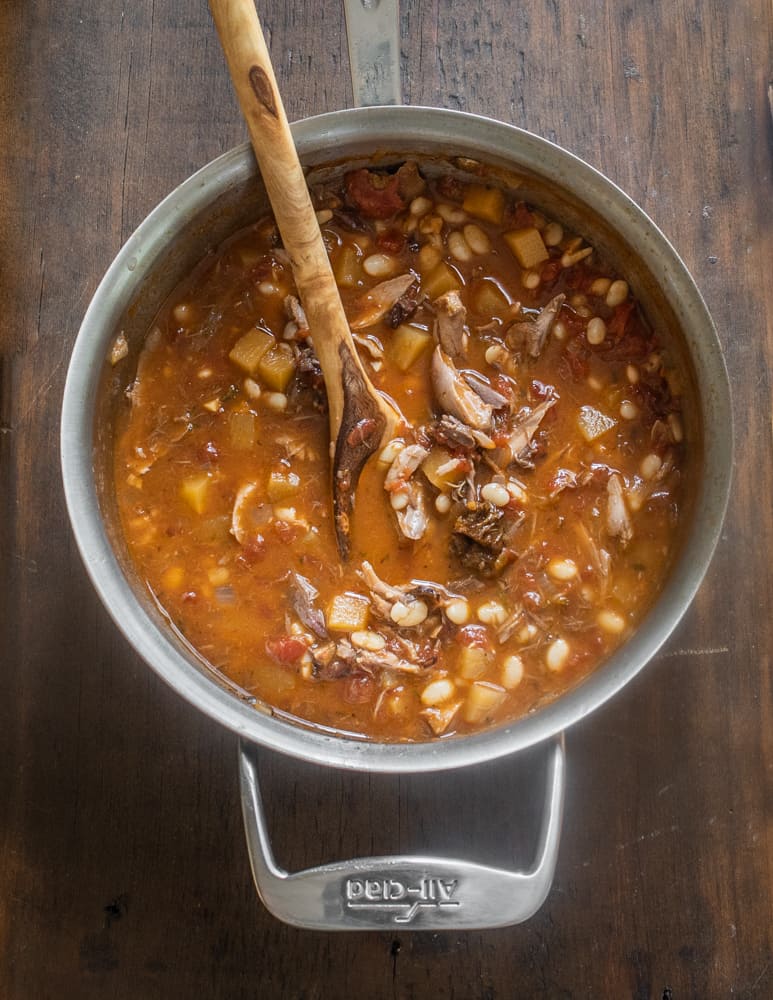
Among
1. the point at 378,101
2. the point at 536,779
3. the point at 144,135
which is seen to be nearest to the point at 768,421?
the point at 536,779

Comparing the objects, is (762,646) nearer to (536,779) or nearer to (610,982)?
(536,779)

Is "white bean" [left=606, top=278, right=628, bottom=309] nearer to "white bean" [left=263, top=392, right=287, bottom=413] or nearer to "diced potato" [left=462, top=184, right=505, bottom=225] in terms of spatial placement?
"diced potato" [left=462, top=184, right=505, bottom=225]

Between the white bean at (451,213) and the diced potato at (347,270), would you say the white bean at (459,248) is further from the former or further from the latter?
the diced potato at (347,270)

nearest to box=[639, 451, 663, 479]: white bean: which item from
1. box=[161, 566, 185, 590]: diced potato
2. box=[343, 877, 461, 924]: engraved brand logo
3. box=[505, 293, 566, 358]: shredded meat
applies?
box=[505, 293, 566, 358]: shredded meat

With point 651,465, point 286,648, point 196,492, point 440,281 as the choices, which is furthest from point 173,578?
point 651,465

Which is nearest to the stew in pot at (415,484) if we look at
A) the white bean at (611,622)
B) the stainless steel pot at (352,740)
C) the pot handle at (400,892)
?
the white bean at (611,622)

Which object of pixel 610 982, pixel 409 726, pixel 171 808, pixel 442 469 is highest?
pixel 442 469
